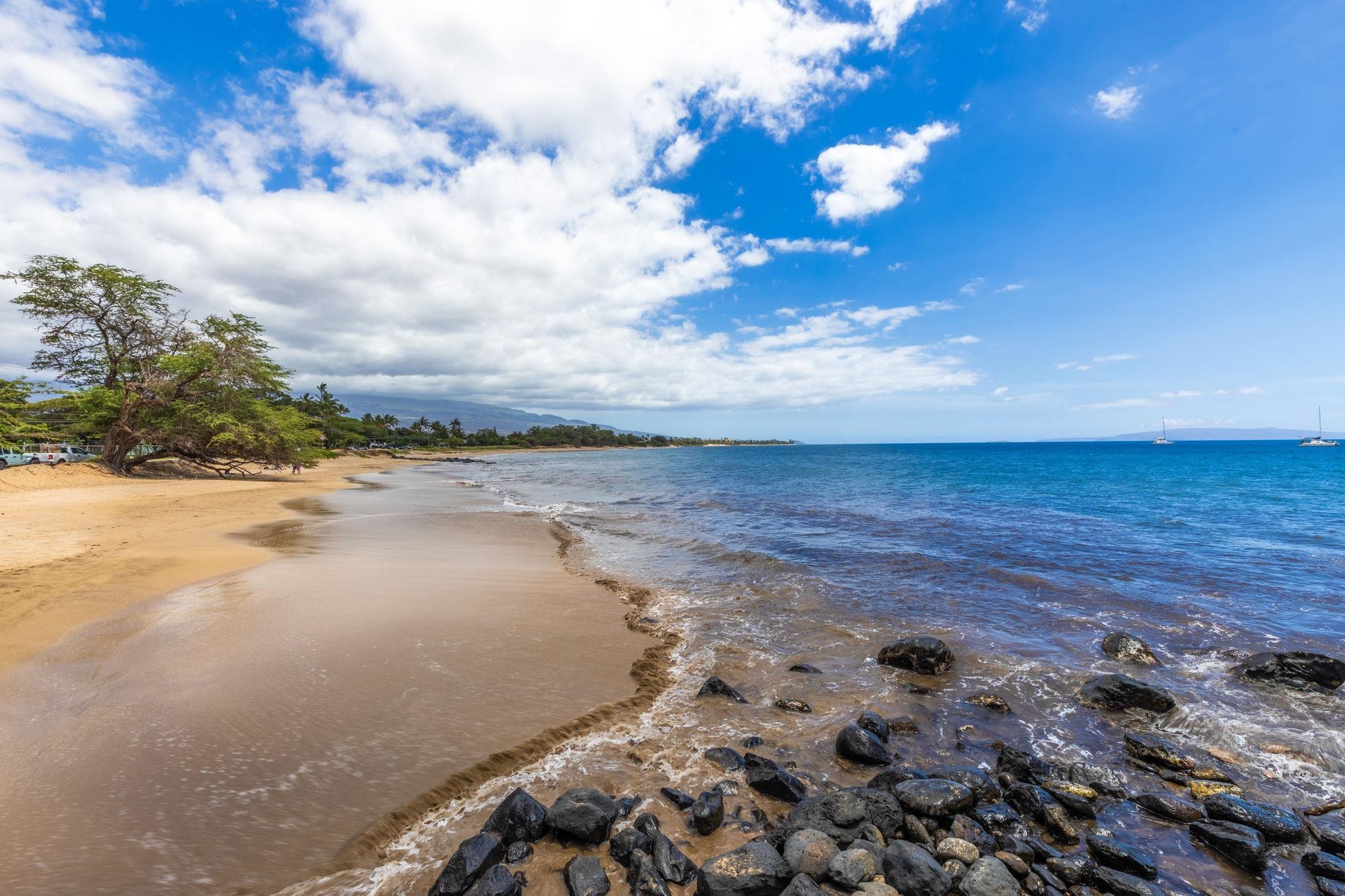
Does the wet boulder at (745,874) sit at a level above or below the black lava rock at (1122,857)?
above

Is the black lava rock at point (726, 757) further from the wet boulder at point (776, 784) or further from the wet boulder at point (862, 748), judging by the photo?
the wet boulder at point (862, 748)

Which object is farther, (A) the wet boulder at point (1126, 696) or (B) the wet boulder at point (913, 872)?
(A) the wet boulder at point (1126, 696)

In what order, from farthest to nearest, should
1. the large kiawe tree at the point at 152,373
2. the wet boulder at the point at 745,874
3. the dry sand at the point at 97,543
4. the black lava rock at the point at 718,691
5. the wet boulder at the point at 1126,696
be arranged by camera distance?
the large kiawe tree at the point at 152,373
the dry sand at the point at 97,543
the black lava rock at the point at 718,691
the wet boulder at the point at 1126,696
the wet boulder at the point at 745,874

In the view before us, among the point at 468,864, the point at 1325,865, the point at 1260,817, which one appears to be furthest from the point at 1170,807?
the point at 468,864

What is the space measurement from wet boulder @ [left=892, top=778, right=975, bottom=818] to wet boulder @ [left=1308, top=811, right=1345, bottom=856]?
2829mm

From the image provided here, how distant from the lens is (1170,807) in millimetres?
4691

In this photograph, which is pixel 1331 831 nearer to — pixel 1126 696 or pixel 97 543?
pixel 1126 696

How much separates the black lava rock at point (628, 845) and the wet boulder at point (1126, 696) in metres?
6.61

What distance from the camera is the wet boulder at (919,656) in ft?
25.8

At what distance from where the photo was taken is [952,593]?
1209 centimetres

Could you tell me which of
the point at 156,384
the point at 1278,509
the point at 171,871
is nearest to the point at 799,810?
the point at 171,871

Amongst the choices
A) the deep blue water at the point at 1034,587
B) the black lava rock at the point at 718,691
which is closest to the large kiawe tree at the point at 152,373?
the deep blue water at the point at 1034,587

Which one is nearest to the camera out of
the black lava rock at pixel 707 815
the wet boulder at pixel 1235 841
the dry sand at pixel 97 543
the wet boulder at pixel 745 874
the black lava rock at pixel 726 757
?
the wet boulder at pixel 745 874

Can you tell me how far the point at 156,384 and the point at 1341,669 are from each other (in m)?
52.6
